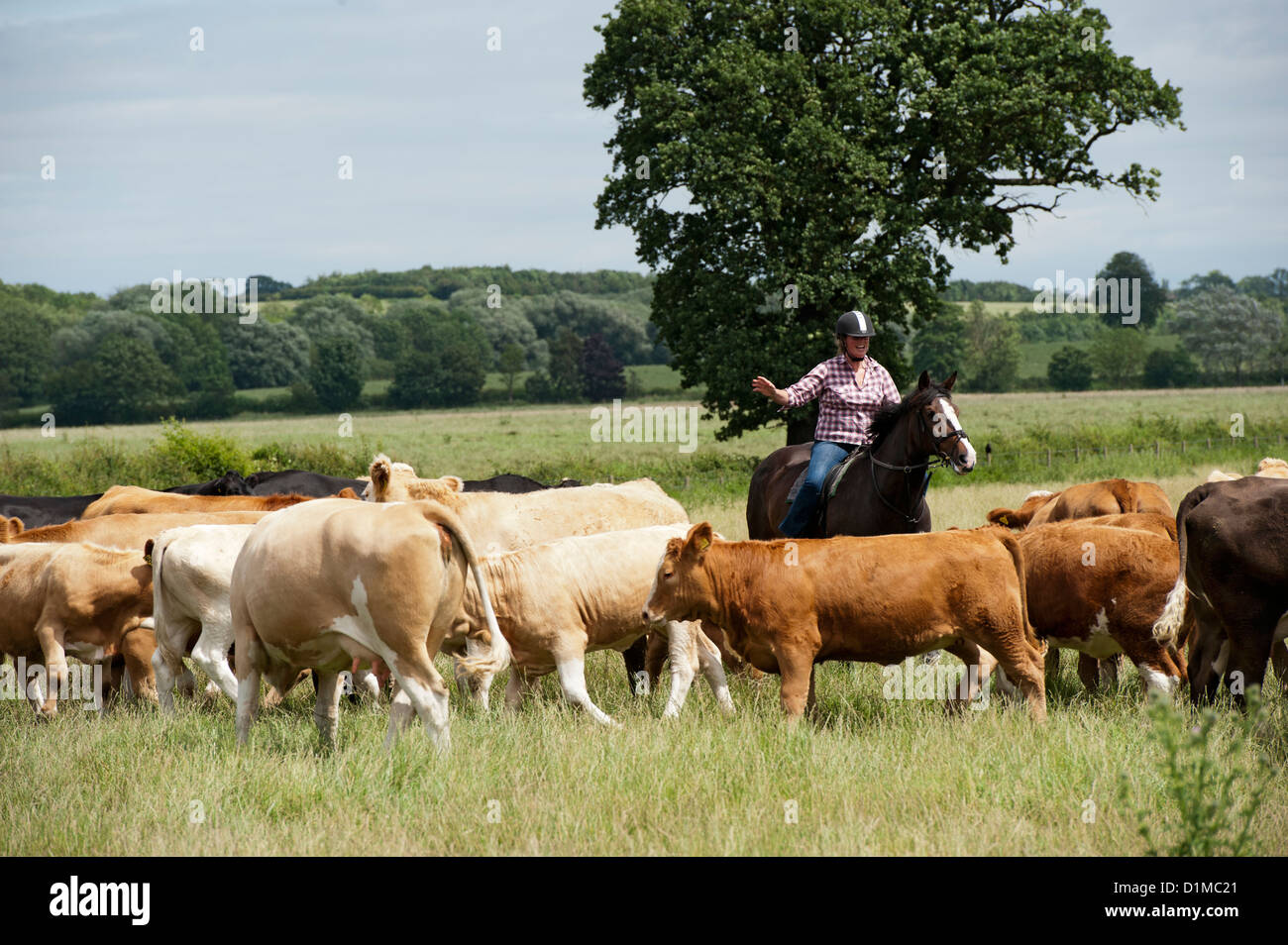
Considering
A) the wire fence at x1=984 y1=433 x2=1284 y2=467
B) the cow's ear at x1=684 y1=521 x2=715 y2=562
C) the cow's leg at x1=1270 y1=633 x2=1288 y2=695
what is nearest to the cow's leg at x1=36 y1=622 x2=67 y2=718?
the cow's ear at x1=684 y1=521 x2=715 y2=562

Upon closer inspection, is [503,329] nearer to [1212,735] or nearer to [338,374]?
[338,374]

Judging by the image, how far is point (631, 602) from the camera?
26.1 ft

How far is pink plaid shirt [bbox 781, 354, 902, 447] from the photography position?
10492mm

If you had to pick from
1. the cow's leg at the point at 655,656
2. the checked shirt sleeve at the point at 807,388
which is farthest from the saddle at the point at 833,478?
the cow's leg at the point at 655,656

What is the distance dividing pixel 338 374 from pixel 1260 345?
68188 millimetres

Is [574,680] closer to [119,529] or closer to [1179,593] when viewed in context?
[1179,593]

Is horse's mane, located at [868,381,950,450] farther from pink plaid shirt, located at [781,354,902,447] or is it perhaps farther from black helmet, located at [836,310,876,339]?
black helmet, located at [836,310,876,339]

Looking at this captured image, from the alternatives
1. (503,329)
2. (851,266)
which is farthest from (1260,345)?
(851,266)

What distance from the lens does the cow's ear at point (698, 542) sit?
7.31 meters

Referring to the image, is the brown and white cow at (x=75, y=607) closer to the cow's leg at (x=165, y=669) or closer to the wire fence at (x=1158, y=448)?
the cow's leg at (x=165, y=669)

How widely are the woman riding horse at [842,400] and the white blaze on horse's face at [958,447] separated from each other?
4.03 feet

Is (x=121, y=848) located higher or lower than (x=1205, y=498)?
lower

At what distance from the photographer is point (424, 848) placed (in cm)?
526

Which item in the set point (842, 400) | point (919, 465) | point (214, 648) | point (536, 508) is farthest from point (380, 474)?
point (919, 465)
